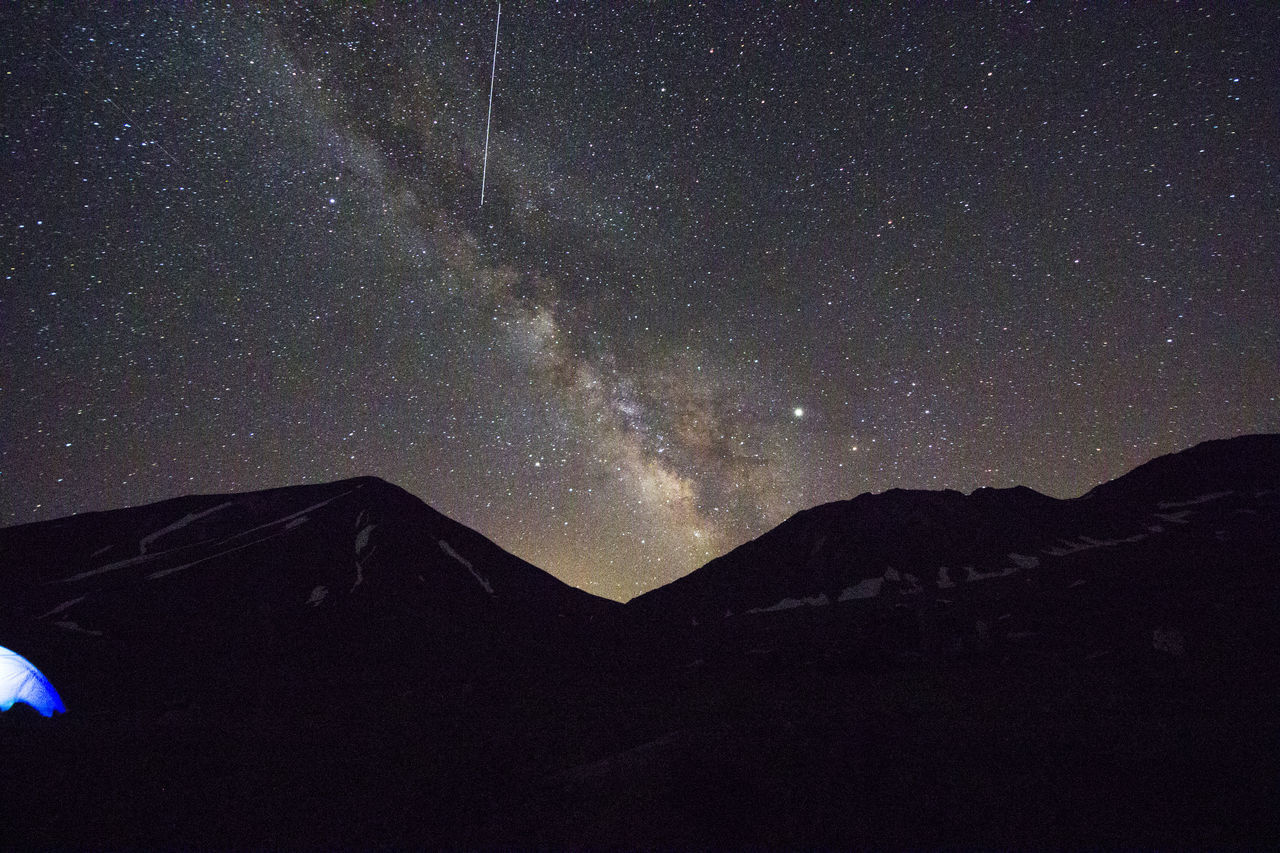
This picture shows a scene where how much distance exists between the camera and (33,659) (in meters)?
36.7

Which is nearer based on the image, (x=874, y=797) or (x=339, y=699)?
(x=874, y=797)

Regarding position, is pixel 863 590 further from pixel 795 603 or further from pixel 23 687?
pixel 23 687

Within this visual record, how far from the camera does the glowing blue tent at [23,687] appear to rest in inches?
747

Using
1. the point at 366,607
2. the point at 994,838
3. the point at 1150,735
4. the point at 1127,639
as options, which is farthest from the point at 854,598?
the point at 994,838

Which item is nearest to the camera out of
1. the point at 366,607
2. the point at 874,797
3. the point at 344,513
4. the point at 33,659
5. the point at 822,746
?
the point at 874,797

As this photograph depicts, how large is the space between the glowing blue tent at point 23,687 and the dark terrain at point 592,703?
94.5 inches

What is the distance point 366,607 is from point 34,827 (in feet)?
179

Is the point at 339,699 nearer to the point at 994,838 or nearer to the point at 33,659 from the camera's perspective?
the point at 33,659

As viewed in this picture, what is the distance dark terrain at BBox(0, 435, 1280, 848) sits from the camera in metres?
9.73

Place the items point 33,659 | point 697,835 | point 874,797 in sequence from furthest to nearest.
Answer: point 33,659 < point 874,797 < point 697,835

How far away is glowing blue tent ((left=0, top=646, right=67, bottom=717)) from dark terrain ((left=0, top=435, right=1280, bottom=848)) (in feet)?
7.87

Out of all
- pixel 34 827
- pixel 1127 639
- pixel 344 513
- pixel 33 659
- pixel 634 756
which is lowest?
pixel 1127 639

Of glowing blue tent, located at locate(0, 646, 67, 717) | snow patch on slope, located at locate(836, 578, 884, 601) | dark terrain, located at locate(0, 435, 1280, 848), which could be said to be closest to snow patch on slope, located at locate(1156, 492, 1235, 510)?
dark terrain, located at locate(0, 435, 1280, 848)

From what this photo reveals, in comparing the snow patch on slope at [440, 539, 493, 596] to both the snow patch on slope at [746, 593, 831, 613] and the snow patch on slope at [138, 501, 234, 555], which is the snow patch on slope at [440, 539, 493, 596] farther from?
the snow patch on slope at [746, 593, 831, 613]
